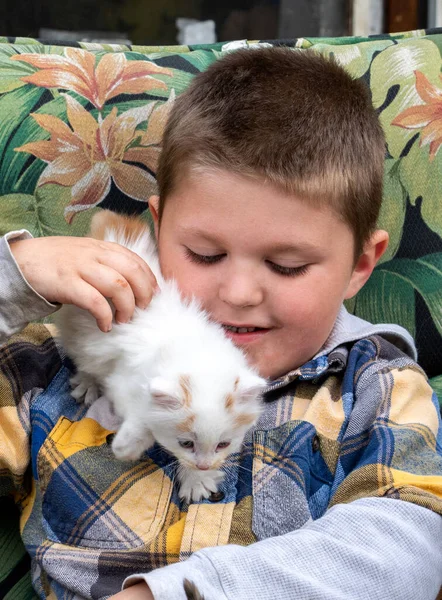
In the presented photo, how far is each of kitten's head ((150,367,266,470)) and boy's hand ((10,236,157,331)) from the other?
147mm

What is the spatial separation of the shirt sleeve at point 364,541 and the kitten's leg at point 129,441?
0.28m

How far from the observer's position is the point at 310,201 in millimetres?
1276

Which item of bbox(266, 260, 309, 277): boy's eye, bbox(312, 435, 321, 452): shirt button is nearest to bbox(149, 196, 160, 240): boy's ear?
bbox(266, 260, 309, 277): boy's eye

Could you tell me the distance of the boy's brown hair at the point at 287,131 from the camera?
1290 mm

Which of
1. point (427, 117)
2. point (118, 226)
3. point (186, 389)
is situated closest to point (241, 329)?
point (186, 389)

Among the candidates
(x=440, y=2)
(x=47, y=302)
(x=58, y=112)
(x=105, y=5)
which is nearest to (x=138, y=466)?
(x=47, y=302)

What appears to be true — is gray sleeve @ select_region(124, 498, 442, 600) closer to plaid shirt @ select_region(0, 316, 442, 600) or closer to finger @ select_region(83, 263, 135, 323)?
plaid shirt @ select_region(0, 316, 442, 600)

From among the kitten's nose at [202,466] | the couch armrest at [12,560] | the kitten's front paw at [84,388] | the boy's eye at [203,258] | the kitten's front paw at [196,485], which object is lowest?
the couch armrest at [12,560]

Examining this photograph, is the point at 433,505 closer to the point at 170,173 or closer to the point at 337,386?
the point at 337,386

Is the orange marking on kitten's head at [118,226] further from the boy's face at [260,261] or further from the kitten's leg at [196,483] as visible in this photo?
the kitten's leg at [196,483]

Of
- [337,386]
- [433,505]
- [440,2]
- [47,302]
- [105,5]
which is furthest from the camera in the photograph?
[440,2]

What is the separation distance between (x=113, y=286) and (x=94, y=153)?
1.69ft

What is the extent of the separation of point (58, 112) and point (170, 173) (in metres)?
0.38

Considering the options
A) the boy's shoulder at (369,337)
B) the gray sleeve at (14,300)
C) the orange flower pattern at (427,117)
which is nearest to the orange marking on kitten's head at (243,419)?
the boy's shoulder at (369,337)
